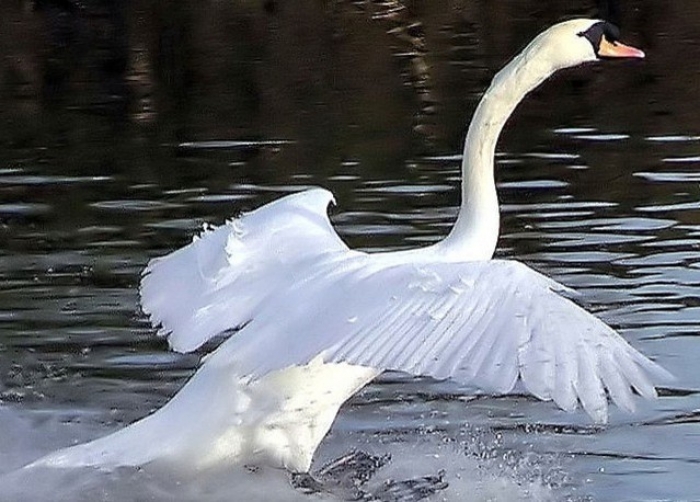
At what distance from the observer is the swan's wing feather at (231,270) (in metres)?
7.50

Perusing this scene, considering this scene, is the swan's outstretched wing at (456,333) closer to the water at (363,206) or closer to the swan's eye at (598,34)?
the water at (363,206)

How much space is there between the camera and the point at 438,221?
43.3 ft

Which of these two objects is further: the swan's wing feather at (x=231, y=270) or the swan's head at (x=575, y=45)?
the swan's head at (x=575, y=45)

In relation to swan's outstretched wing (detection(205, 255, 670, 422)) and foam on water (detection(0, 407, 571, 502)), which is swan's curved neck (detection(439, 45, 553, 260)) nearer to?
swan's outstretched wing (detection(205, 255, 670, 422))

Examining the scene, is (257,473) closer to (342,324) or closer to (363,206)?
(342,324)

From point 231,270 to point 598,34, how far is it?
6.44 feet

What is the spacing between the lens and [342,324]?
653cm

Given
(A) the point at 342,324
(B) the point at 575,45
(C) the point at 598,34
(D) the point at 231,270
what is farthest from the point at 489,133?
(A) the point at 342,324

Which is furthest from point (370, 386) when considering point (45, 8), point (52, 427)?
point (45, 8)

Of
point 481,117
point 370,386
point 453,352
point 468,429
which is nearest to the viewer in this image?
point 453,352

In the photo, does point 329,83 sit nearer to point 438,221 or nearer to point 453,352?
point 438,221

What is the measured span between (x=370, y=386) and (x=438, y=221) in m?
3.63

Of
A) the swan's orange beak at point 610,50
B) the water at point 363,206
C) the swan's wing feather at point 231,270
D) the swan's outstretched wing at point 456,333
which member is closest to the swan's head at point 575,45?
the swan's orange beak at point 610,50

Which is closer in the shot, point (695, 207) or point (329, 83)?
point (695, 207)
